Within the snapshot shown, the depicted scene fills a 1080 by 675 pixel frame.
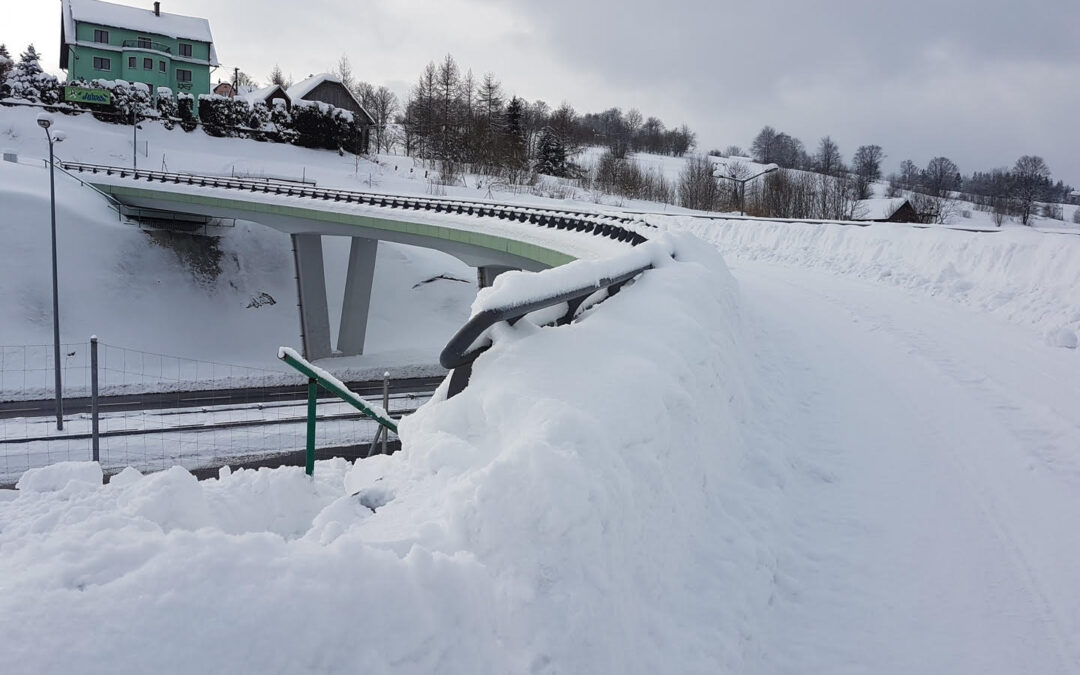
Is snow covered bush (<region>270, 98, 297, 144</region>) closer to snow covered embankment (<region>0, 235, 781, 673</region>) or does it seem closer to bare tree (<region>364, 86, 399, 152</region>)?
bare tree (<region>364, 86, 399, 152</region>)

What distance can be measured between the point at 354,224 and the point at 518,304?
86.5ft

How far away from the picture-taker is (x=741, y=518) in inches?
193

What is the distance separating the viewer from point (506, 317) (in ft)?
15.3

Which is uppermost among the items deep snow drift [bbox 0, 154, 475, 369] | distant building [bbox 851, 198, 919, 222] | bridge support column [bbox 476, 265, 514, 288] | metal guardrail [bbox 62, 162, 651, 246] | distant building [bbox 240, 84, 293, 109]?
distant building [bbox 240, 84, 293, 109]

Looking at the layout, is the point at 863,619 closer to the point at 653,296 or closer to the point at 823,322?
the point at 653,296

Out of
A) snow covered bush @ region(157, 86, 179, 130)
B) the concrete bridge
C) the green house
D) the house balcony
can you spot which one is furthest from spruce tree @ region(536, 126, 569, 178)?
the concrete bridge

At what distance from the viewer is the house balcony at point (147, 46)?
67.1m

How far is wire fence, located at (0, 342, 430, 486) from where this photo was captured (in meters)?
16.0

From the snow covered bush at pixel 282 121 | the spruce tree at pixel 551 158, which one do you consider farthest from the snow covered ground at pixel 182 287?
the spruce tree at pixel 551 158

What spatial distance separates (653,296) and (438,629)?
5.21 metres

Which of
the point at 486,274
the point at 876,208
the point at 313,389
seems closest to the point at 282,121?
the point at 486,274

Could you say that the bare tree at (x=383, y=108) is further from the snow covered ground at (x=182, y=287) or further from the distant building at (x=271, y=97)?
the snow covered ground at (x=182, y=287)

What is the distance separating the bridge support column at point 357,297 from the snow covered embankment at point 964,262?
17927 mm

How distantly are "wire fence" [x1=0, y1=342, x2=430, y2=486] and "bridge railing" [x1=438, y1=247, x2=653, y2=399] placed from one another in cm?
1111
